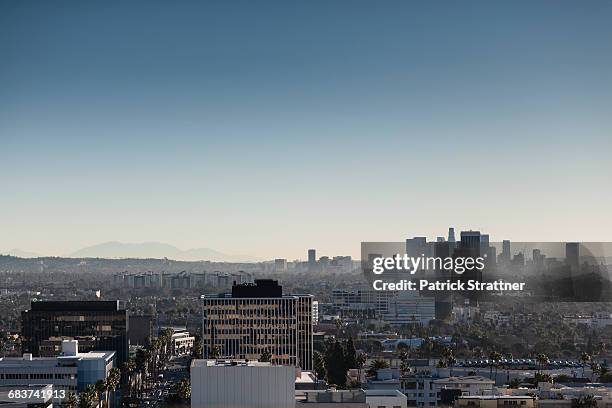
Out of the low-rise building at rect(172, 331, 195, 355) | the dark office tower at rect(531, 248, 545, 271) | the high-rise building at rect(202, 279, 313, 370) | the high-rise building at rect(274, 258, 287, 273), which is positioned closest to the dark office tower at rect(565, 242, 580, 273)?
the dark office tower at rect(531, 248, 545, 271)

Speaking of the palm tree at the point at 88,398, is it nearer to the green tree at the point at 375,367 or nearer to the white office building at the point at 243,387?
the green tree at the point at 375,367

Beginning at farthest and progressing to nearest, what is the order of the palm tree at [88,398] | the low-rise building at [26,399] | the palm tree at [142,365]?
the palm tree at [142,365]
the palm tree at [88,398]
the low-rise building at [26,399]

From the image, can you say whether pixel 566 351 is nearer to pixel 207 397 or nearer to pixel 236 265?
pixel 207 397

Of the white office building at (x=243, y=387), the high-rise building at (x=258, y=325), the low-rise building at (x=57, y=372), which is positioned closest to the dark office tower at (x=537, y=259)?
the high-rise building at (x=258, y=325)

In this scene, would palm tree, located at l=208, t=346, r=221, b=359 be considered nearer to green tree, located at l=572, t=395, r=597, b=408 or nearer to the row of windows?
the row of windows

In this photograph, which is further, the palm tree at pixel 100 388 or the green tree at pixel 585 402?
the palm tree at pixel 100 388

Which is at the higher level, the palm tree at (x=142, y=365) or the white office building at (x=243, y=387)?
the white office building at (x=243, y=387)

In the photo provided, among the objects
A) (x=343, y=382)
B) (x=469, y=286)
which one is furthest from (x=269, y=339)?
(x=469, y=286)

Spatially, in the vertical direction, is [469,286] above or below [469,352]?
above
